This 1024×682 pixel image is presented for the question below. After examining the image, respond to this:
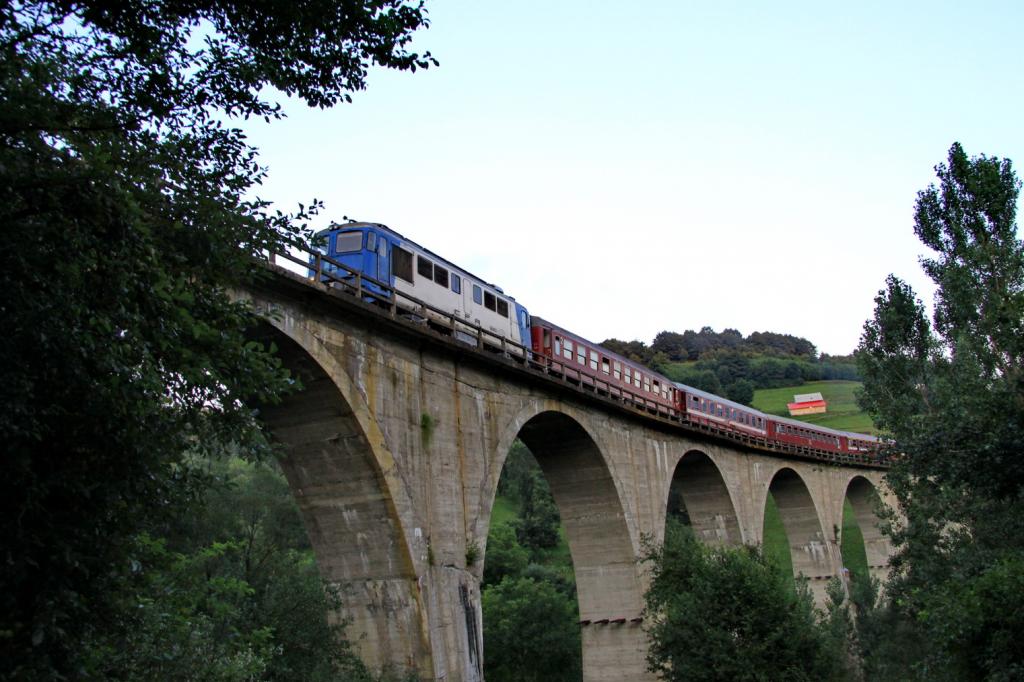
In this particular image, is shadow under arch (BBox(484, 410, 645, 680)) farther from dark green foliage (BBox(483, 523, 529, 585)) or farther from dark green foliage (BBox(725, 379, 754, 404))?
dark green foliage (BBox(725, 379, 754, 404))

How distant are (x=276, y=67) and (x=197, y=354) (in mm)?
3543

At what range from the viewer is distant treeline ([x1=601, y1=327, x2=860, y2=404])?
137 m

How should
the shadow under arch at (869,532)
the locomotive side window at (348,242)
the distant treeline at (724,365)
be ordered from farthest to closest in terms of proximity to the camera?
the distant treeline at (724,365)
the shadow under arch at (869,532)
the locomotive side window at (348,242)

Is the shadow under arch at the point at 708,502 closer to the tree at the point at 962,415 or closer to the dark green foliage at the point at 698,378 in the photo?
the tree at the point at 962,415

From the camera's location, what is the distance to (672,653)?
2316 centimetres

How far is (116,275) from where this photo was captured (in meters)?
7.25

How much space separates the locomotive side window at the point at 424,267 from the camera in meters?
22.5

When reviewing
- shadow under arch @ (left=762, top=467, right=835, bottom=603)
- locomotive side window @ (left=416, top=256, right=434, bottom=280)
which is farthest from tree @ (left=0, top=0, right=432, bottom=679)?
shadow under arch @ (left=762, top=467, right=835, bottom=603)

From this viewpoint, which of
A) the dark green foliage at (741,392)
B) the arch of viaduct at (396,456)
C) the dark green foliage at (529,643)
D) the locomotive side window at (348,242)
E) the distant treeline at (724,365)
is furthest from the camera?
the distant treeline at (724,365)

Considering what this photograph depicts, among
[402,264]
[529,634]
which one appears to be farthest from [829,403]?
[402,264]

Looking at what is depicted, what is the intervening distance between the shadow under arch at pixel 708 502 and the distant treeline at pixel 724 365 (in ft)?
289

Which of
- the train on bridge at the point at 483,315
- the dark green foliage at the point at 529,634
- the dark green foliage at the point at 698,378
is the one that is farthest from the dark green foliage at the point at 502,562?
the dark green foliage at the point at 698,378

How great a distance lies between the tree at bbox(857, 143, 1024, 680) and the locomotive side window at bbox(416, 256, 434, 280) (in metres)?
12.9

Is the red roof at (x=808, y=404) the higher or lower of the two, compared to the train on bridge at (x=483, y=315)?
higher
